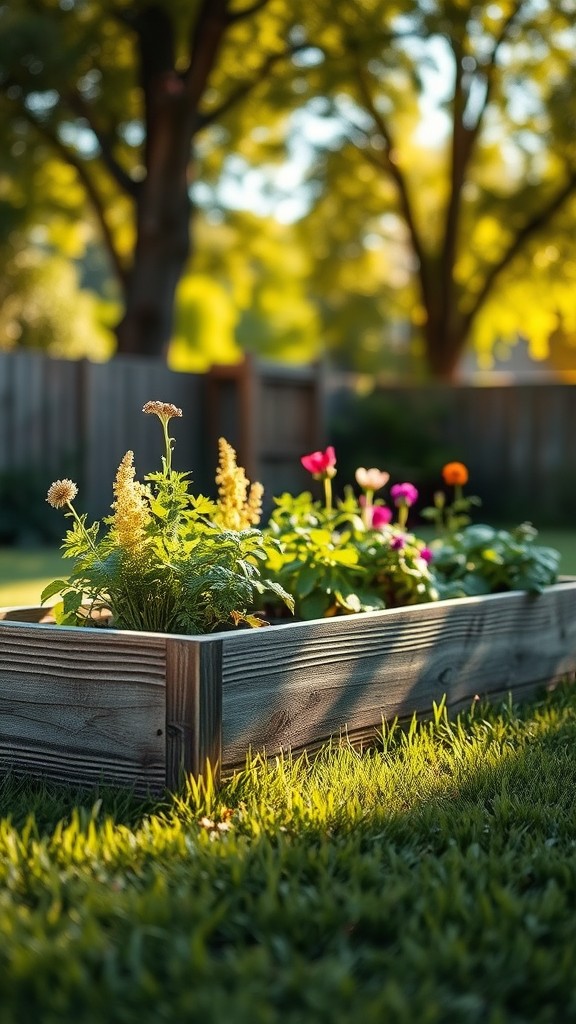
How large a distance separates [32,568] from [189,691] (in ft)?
19.0

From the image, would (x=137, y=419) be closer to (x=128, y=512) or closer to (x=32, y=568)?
(x=32, y=568)

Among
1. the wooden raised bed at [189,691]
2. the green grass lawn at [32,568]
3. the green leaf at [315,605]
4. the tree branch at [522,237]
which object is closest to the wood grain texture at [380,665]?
the wooden raised bed at [189,691]

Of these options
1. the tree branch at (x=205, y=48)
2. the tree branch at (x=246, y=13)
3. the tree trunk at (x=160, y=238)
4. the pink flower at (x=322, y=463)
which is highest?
the tree branch at (x=246, y=13)

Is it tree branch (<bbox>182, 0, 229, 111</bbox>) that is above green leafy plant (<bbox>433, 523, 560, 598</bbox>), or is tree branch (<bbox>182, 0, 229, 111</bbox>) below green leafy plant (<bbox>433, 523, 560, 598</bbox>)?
above

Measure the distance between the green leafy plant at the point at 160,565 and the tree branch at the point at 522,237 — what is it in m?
14.8

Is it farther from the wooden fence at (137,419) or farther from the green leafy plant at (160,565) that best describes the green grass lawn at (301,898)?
the wooden fence at (137,419)

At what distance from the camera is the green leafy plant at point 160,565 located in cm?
287

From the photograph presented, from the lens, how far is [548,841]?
2.35m

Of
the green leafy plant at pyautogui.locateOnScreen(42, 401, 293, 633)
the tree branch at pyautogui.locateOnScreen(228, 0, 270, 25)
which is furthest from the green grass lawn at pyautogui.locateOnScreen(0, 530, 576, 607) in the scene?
the tree branch at pyautogui.locateOnScreen(228, 0, 270, 25)

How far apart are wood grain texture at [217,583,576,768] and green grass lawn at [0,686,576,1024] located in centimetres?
12

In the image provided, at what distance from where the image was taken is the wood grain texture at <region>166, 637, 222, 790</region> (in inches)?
101

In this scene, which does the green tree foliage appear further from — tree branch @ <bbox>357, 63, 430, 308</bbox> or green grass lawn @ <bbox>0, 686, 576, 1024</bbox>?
green grass lawn @ <bbox>0, 686, 576, 1024</bbox>

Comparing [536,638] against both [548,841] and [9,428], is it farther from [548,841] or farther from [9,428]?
[9,428]

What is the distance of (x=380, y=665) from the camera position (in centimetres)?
320
